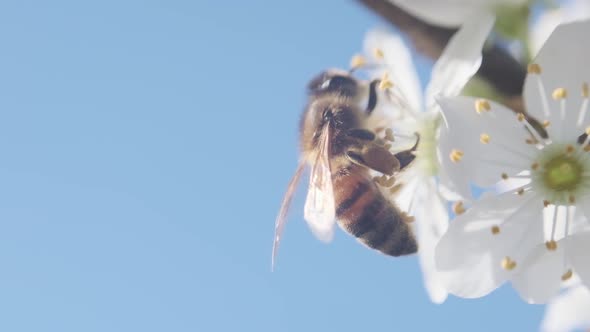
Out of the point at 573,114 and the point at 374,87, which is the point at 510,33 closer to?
the point at 573,114

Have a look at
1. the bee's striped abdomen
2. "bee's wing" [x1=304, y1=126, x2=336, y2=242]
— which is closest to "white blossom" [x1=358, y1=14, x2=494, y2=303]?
the bee's striped abdomen

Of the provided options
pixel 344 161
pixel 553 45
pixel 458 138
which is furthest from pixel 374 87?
pixel 553 45

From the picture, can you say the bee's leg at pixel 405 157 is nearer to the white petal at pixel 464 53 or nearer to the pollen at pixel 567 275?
the white petal at pixel 464 53

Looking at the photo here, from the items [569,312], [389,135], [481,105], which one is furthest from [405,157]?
[569,312]

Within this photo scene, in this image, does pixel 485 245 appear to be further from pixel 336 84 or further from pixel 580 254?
pixel 336 84

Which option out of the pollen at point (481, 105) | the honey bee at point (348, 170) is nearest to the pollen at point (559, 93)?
the pollen at point (481, 105)

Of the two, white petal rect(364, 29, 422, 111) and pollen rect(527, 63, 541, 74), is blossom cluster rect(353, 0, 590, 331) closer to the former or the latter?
pollen rect(527, 63, 541, 74)
